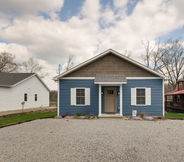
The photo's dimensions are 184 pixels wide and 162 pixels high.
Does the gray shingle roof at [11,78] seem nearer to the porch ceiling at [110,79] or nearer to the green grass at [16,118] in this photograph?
the green grass at [16,118]

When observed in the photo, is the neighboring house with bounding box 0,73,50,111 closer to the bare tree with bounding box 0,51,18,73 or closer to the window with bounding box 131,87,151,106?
the window with bounding box 131,87,151,106

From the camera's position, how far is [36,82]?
23.0m

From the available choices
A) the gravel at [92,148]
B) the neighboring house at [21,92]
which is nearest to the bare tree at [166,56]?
the neighboring house at [21,92]

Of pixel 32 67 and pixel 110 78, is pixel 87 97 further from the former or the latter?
pixel 32 67

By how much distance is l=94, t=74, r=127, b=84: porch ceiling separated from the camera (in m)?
11.6

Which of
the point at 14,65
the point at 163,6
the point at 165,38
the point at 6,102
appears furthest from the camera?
the point at 14,65

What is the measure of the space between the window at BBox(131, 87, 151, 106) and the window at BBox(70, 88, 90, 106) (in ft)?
10.4

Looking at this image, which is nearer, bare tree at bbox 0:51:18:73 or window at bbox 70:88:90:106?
window at bbox 70:88:90:106

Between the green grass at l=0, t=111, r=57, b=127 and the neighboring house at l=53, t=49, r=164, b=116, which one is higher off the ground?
the neighboring house at l=53, t=49, r=164, b=116

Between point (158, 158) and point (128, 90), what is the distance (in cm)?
816

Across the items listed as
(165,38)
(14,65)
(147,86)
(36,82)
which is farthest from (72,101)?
(14,65)

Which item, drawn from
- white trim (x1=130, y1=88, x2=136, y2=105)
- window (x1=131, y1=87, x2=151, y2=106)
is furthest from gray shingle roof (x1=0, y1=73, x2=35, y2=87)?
window (x1=131, y1=87, x2=151, y2=106)

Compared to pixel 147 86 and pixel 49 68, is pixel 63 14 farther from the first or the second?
pixel 49 68

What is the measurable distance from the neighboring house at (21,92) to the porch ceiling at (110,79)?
1000 centimetres
